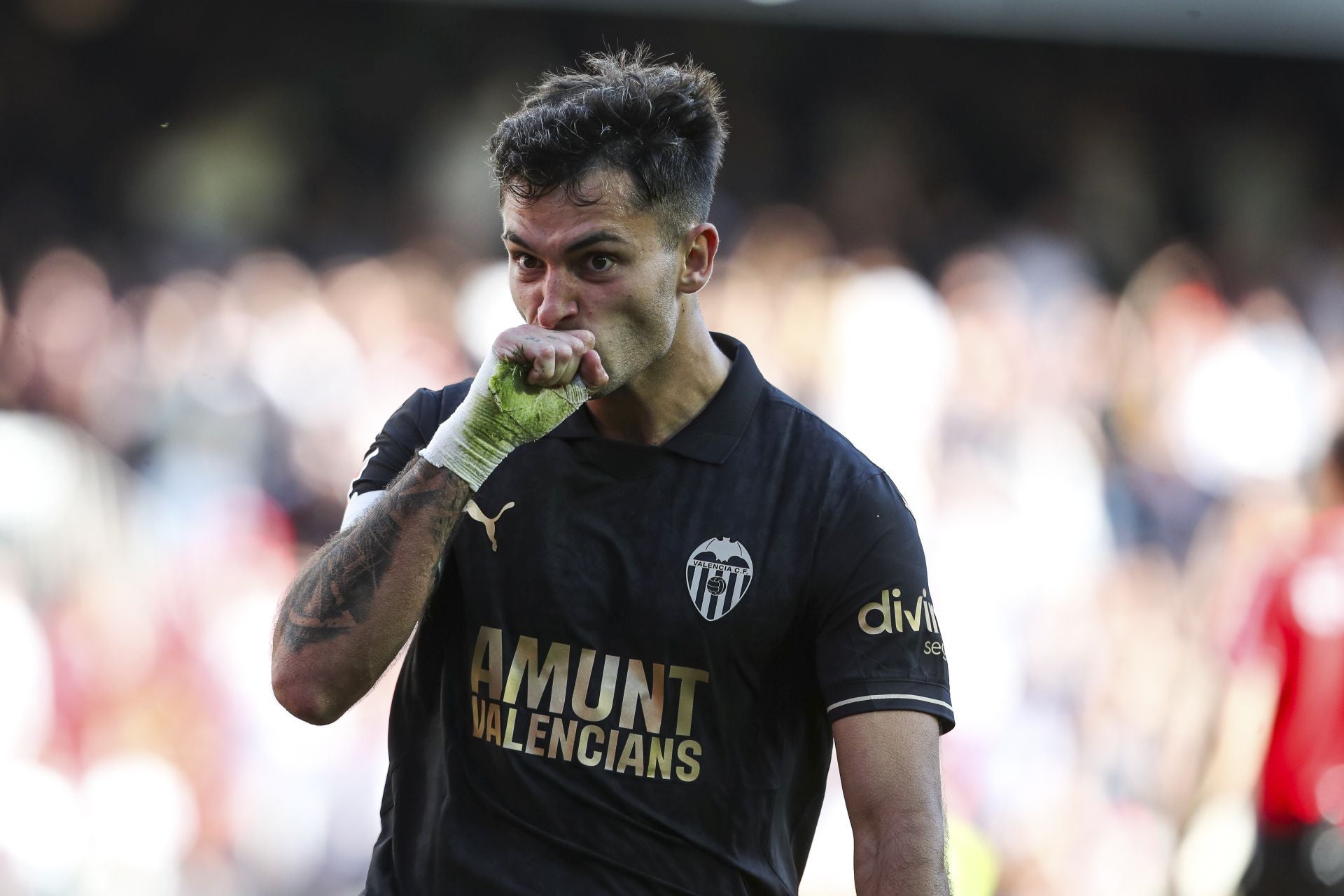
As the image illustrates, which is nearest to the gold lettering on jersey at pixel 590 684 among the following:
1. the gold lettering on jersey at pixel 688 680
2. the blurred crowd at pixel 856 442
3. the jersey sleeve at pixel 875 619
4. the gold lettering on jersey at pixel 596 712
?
the gold lettering on jersey at pixel 596 712

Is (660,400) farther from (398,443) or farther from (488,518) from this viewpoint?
(398,443)

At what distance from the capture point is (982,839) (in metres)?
7.03

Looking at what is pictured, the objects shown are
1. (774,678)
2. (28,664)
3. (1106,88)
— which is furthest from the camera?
(1106,88)

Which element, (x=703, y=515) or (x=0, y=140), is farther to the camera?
(x=0, y=140)

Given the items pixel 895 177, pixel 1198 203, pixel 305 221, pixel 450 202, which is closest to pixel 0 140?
pixel 305 221

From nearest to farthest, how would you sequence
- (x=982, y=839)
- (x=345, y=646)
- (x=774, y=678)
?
1. (x=345, y=646)
2. (x=774, y=678)
3. (x=982, y=839)

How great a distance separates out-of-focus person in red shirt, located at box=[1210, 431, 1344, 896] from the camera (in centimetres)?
644

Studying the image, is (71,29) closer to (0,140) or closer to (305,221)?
(0,140)

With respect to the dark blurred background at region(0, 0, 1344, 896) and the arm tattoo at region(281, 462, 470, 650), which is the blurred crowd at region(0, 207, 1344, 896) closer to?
the dark blurred background at region(0, 0, 1344, 896)

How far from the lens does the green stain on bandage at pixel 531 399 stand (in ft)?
7.91

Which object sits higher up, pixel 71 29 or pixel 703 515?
pixel 71 29

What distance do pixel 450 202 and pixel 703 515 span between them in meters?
4.97

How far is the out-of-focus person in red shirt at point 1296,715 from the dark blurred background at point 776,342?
0.62 feet

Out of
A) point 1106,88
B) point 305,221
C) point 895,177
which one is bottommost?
point 305,221
